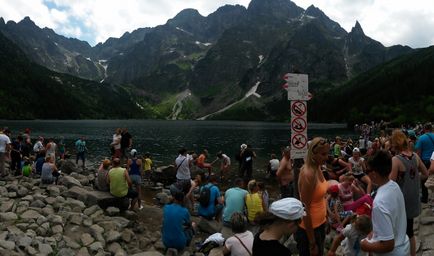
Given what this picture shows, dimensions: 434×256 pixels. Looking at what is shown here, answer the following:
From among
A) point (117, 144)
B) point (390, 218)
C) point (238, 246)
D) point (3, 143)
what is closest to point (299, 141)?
point (238, 246)

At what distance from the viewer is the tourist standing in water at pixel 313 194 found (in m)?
6.23

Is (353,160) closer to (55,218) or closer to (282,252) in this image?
(55,218)

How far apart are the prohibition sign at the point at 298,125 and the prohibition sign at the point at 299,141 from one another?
0.43ft

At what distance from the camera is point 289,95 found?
8.57 meters

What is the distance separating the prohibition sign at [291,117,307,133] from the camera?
8.81 metres

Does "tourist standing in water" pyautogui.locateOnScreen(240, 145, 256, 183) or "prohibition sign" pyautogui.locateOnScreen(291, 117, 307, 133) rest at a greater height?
"prohibition sign" pyautogui.locateOnScreen(291, 117, 307, 133)

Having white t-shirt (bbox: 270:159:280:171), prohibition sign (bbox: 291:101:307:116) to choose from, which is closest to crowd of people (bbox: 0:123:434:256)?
prohibition sign (bbox: 291:101:307:116)

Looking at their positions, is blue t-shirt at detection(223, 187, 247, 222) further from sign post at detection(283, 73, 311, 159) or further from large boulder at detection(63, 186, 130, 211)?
large boulder at detection(63, 186, 130, 211)

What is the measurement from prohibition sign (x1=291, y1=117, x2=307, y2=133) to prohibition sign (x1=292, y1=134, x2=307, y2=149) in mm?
130

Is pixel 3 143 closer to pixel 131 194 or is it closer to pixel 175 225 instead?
pixel 131 194

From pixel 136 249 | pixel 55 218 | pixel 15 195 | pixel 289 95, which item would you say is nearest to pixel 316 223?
pixel 289 95

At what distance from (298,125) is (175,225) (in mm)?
5021

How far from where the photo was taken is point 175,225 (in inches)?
459

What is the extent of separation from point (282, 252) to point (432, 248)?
6.94m
